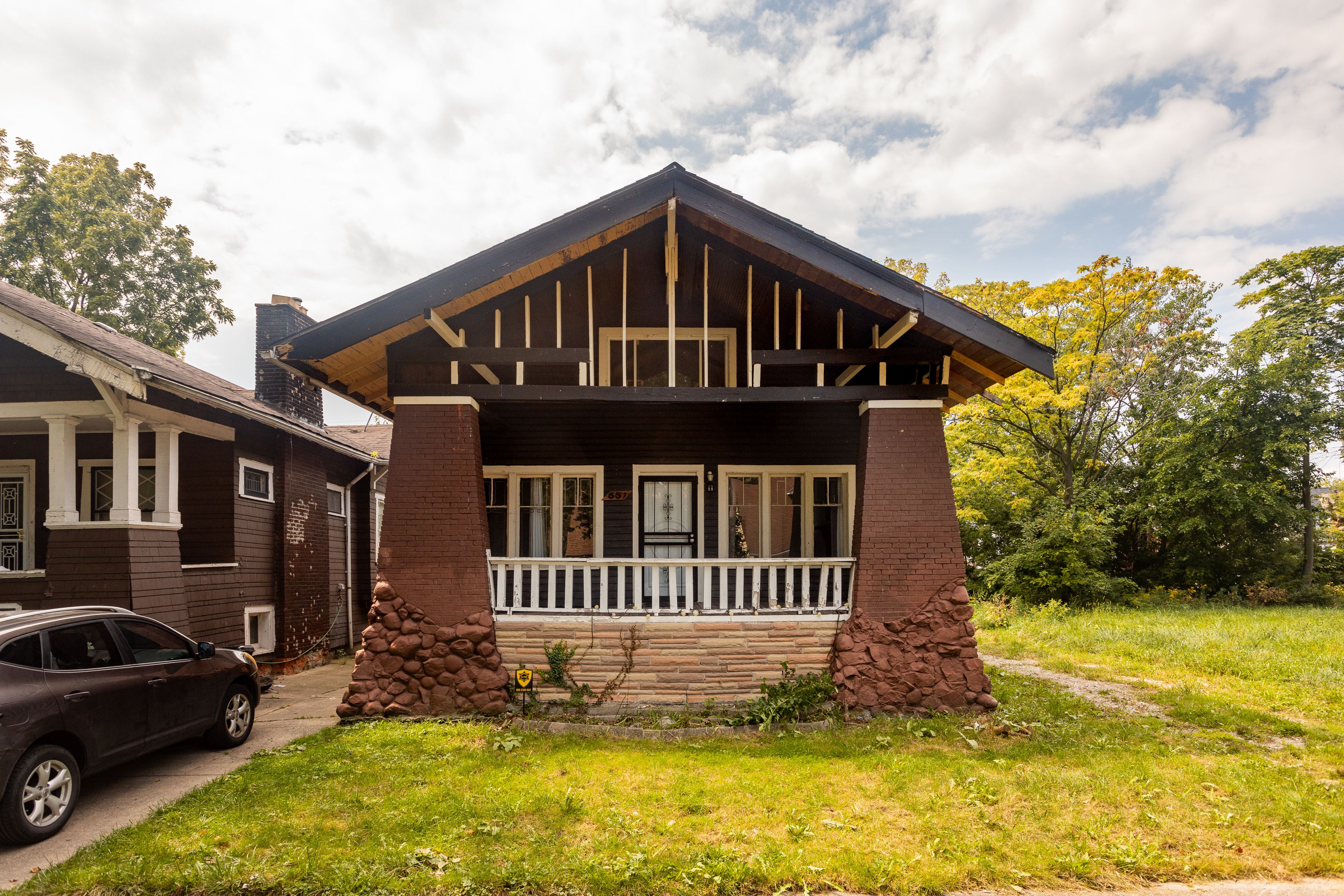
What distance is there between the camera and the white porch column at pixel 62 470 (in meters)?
7.69

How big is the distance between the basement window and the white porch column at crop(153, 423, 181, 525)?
2767 mm

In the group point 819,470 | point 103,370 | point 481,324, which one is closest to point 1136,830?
point 819,470

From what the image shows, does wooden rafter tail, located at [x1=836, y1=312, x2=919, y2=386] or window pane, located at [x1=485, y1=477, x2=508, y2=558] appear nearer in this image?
wooden rafter tail, located at [x1=836, y1=312, x2=919, y2=386]

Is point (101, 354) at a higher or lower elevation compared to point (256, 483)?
higher

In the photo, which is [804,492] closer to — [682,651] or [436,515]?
[682,651]

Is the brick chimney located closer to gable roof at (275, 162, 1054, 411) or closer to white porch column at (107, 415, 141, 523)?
white porch column at (107, 415, 141, 523)

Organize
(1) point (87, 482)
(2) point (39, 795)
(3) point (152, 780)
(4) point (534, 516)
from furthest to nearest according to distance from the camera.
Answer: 1. (1) point (87, 482)
2. (4) point (534, 516)
3. (3) point (152, 780)
4. (2) point (39, 795)

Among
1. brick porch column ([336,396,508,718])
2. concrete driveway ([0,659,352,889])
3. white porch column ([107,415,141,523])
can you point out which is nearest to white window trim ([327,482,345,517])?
concrete driveway ([0,659,352,889])

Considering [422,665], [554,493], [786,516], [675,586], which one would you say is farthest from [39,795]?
[786,516]

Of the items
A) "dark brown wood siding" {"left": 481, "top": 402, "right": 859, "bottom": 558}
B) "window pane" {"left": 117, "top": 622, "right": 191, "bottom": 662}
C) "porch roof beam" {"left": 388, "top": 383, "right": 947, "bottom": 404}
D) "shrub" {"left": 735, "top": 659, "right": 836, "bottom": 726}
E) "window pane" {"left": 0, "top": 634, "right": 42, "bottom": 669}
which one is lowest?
"shrub" {"left": 735, "top": 659, "right": 836, "bottom": 726}

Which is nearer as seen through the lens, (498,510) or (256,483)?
(498,510)

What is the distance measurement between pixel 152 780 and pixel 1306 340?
28.2 metres

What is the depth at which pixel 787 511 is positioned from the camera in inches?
394

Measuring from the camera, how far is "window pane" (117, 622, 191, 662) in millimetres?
5695
